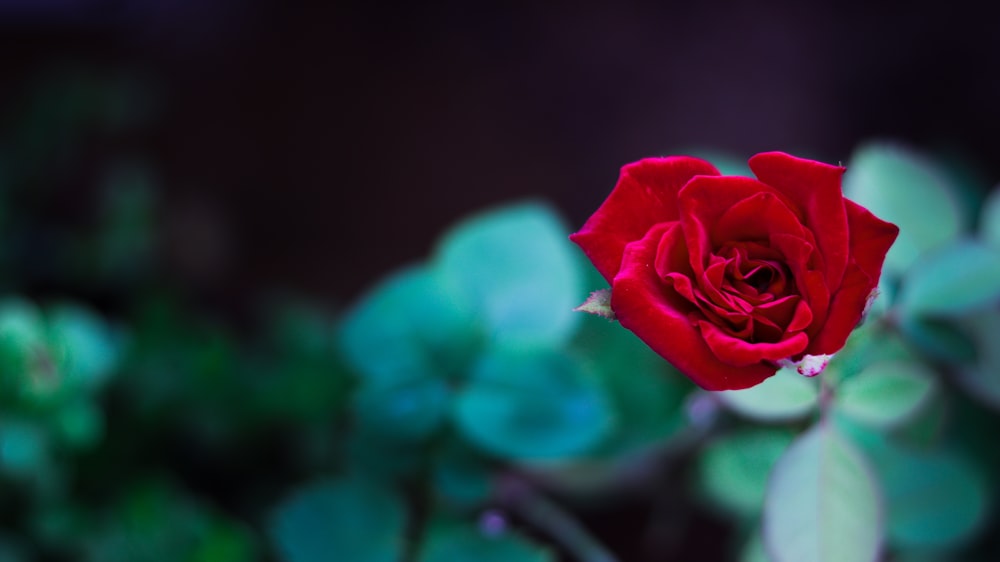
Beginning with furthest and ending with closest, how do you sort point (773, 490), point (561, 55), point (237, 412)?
point (561, 55) → point (237, 412) → point (773, 490)

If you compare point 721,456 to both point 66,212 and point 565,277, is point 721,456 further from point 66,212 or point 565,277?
point 66,212

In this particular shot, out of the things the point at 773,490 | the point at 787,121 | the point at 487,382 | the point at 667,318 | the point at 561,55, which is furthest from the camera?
the point at 561,55

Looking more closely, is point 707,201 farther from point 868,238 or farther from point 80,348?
point 80,348

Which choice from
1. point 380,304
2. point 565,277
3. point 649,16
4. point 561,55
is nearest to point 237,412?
point 380,304

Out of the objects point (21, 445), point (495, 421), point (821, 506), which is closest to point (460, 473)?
point (495, 421)

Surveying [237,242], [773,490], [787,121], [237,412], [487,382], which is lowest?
[773,490]

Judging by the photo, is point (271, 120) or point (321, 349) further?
point (271, 120)

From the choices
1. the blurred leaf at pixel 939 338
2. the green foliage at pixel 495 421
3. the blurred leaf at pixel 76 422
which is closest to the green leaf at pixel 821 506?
the green foliage at pixel 495 421

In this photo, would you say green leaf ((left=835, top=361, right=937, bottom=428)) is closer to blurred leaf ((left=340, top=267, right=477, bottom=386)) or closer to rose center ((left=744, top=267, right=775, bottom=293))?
rose center ((left=744, top=267, right=775, bottom=293))
